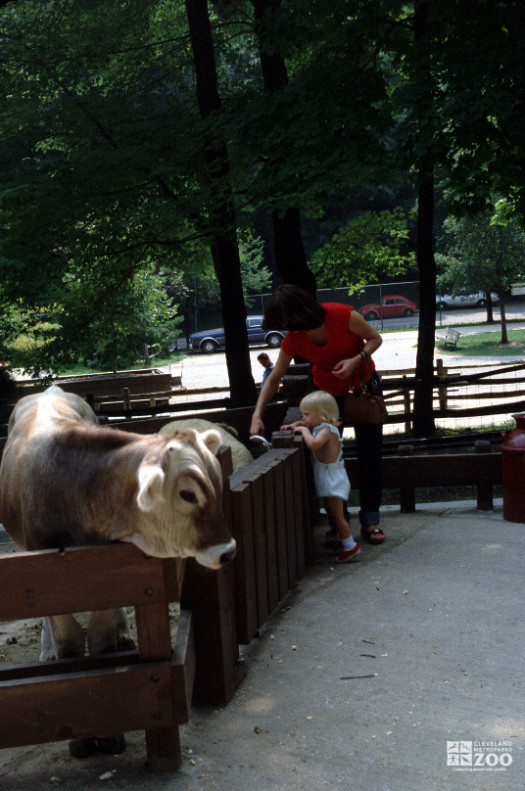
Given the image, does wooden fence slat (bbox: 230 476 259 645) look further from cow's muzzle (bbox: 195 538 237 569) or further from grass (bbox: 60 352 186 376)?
grass (bbox: 60 352 186 376)

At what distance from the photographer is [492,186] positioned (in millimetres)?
10188

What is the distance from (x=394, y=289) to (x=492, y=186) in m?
44.9

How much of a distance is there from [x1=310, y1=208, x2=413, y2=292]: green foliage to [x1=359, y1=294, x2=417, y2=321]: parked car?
33975 mm

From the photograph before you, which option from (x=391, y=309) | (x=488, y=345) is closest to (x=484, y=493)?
(x=488, y=345)

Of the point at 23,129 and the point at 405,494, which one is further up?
the point at 23,129

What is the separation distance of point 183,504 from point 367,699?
65.8 inches

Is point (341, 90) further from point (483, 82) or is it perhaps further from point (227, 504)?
point (227, 504)

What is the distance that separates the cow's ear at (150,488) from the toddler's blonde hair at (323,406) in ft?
9.75

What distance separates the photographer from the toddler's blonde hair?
6098 mm

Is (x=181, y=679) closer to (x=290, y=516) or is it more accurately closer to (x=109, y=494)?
(x=109, y=494)

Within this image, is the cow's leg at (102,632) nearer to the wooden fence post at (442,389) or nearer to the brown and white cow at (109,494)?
the brown and white cow at (109,494)

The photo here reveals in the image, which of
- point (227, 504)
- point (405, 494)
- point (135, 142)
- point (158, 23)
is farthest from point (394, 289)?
point (227, 504)

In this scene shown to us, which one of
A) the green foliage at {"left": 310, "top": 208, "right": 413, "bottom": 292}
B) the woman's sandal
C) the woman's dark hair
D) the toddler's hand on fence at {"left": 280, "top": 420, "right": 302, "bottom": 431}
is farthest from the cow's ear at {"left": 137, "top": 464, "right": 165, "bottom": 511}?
the green foliage at {"left": 310, "top": 208, "right": 413, "bottom": 292}

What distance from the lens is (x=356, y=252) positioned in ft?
55.2
